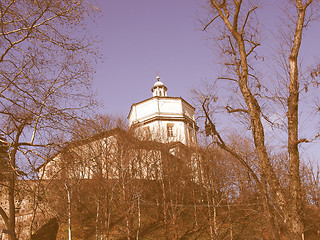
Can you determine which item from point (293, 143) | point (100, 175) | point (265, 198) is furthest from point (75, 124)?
point (100, 175)

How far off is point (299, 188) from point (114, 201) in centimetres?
2078

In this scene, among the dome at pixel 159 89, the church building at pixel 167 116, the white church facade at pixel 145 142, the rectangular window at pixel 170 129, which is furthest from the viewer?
the dome at pixel 159 89

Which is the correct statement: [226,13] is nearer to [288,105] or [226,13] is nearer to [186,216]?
[288,105]

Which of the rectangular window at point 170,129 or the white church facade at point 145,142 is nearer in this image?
the white church facade at point 145,142

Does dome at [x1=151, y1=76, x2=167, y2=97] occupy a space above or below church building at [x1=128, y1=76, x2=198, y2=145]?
above

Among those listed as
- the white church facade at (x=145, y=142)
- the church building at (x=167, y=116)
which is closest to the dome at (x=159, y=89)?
the white church facade at (x=145, y=142)

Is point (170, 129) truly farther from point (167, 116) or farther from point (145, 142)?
point (145, 142)

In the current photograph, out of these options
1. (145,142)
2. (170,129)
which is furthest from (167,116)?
→ (145,142)

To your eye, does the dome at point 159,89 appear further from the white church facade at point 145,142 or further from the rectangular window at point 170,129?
the rectangular window at point 170,129

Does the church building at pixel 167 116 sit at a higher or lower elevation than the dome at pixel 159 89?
lower

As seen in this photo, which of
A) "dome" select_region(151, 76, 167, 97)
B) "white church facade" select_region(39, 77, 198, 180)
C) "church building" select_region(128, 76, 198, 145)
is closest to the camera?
"white church facade" select_region(39, 77, 198, 180)

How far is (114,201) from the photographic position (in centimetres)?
2498

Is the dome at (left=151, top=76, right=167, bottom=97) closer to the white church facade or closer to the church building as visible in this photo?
the white church facade

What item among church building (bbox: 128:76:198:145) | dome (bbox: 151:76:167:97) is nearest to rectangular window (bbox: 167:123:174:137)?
church building (bbox: 128:76:198:145)
